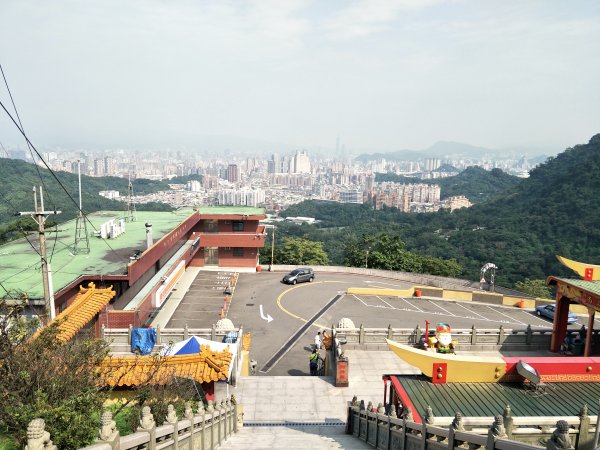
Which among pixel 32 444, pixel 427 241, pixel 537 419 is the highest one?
pixel 32 444

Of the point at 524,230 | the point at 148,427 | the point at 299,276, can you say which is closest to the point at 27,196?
the point at 299,276

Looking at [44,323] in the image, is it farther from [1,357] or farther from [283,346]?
[283,346]

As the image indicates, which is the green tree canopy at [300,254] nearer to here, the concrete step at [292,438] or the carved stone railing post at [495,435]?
the concrete step at [292,438]

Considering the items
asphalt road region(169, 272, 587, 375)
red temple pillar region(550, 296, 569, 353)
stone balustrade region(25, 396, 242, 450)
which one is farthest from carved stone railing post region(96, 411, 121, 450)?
red temple pillar region(550, 296, 569, 353)

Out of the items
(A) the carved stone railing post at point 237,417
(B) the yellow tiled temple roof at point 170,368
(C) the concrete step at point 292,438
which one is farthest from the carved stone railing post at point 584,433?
(B) the yellow tiled temple roof at point 170,368

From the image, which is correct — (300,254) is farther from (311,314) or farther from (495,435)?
(495,435)

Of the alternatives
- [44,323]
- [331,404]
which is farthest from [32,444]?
[331,404]
